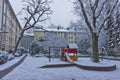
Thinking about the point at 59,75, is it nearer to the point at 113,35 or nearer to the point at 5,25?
the point at 5,25

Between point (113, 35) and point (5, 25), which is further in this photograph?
point (113, 35)

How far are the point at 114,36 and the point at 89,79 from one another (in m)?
38.8

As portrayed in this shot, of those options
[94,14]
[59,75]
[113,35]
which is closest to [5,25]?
[113,35]

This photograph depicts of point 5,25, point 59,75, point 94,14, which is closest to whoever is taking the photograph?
point 59,75

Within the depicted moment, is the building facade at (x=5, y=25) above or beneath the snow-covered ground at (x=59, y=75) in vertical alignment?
above

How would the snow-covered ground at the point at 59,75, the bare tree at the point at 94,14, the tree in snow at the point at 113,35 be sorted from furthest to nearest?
the tree in snow at the point at 113,35 < the bare tree at the point at 94,14 < the snow-covered ground at the point at 59,75

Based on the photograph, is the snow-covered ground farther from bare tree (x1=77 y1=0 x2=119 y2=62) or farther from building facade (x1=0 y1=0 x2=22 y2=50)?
building facade (x1=0 y1=0 x2=22 y2=50)

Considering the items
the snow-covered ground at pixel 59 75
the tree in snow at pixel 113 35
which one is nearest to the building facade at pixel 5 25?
the tree in snow at pixel 113 35

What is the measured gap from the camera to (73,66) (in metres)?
21.2

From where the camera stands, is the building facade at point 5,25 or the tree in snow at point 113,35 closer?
the building facade at point 5,25

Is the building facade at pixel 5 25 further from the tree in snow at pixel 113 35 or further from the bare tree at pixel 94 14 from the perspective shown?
the tree in snow at pixel 113 35

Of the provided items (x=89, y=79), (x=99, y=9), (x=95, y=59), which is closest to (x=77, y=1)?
(x=99, y=9)

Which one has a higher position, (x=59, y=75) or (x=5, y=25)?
(x=5, y=25)

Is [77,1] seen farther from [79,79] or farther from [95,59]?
[79,79]
